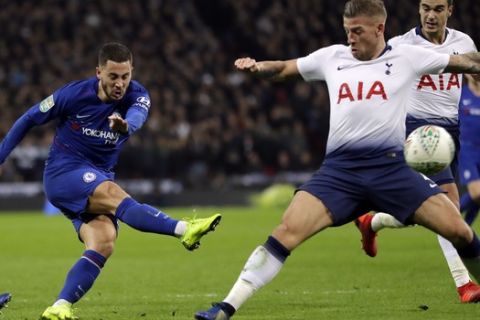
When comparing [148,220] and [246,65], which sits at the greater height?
[246,65]

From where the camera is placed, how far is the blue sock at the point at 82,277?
8141 millimetres

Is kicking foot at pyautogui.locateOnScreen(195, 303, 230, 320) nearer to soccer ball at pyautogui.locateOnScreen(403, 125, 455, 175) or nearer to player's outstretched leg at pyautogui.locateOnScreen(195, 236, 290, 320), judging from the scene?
player's outstretched leg at pyautogui.locateOnScreen(195, 236, 290, 320)

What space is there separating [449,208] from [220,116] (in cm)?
1927

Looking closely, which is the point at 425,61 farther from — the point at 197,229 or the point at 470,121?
the point at 470,121

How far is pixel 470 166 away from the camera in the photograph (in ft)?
44.4

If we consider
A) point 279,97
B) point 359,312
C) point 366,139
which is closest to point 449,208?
point 366,139

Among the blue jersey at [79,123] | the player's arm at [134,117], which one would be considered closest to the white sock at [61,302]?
the blue jersey at [79,123]

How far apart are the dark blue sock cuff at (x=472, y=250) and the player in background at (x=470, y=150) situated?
→ 5502 millimetres

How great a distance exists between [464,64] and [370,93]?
73 cm

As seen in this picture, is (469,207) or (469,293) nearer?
(469,293)

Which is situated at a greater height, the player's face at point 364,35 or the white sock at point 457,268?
the player's face at point 364,35

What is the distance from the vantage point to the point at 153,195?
25312mm

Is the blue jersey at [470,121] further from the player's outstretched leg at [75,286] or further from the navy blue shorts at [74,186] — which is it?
the player's outstretched leg at [75,286]

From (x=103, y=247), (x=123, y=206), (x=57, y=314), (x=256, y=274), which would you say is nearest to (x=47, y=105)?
(x=123, y=206)
